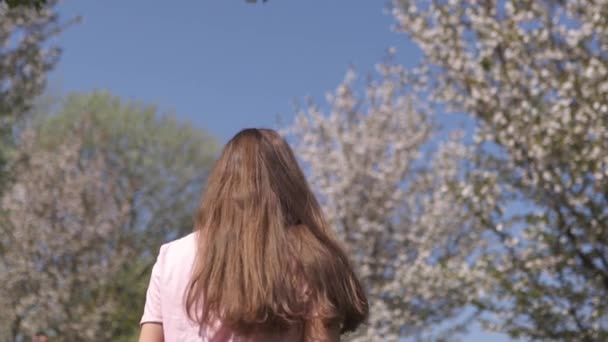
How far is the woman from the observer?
8.99 ft

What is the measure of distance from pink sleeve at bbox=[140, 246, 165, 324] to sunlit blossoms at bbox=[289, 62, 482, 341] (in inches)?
833

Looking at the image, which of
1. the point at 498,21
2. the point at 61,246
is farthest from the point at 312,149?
the point at 498,21

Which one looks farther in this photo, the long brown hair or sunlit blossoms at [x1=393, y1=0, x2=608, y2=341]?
sunlit blossoms at [x1=393, y1=0, x2=608, y2=341]

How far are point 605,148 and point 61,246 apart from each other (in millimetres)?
17258

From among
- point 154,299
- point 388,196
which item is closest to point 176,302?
point 154,299

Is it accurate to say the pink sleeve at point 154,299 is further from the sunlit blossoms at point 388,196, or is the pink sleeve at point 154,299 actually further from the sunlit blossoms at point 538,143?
the sunlit blossoms at point 388,196

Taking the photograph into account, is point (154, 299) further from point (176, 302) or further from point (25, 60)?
point (25, 60)

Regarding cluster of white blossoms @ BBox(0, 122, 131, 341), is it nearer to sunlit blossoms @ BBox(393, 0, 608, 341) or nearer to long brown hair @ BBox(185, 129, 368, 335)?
sunlit blossoms @ BBox(393, 0, 608, 341)

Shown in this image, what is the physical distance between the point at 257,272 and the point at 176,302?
0.26 m

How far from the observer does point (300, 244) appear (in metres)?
2.81

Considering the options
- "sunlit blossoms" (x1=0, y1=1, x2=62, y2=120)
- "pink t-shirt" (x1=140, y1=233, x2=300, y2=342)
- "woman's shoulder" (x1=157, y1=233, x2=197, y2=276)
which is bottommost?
"pink t-shirt" (x1=140, y1=233, x2=300, y2=342)

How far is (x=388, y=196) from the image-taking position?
997 inches

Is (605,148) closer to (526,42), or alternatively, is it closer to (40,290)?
(526,42)

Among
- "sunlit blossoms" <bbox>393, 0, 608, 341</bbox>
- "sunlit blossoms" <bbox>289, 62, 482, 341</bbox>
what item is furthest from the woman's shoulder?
"sunlit blossoms" <bbox>289, 62, 482, 341</bbox>
